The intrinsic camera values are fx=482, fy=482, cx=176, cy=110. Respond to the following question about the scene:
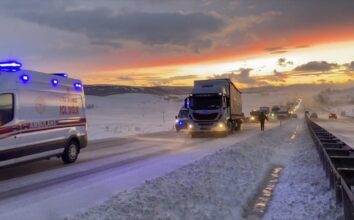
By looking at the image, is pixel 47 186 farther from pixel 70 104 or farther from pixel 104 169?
pixel 70 104

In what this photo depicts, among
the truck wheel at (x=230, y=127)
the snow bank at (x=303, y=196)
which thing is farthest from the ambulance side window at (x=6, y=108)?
the truck wheel at (x=230, y=127)

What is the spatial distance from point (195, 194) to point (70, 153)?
6590 millimetres

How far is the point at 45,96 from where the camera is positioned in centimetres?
1467

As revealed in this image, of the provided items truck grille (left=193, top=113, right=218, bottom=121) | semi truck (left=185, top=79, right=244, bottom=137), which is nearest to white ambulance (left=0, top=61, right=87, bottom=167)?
semi truck (left=185, top=79, right=244, bottom=137)

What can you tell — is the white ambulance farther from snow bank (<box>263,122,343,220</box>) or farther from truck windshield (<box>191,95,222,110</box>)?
truck windshield (<box>191,95,222,110</box>)

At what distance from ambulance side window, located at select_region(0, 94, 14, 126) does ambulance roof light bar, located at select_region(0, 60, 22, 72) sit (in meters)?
0.73

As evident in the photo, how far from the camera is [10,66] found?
13242 mm

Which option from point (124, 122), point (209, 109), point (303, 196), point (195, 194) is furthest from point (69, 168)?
point (124, 122)

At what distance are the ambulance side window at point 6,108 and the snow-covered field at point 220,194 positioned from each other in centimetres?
443

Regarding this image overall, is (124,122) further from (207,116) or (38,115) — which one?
(38,115)

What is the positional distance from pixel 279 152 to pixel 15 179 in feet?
49.4

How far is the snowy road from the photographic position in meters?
9.38

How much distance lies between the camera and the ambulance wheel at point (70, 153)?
16188mm

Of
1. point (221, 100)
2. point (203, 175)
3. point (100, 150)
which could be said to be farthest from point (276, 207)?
point (221, 100)
